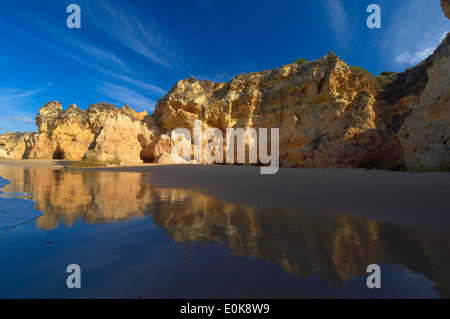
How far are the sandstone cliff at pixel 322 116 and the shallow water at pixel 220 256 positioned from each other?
9.03 metres

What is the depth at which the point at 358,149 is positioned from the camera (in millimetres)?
12539

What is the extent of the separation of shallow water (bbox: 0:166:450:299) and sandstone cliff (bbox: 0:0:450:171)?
903cm

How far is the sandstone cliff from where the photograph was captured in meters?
9.07

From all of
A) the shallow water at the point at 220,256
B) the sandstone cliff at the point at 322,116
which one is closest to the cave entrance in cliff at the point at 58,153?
the sandstone cliff at the point at 322,116

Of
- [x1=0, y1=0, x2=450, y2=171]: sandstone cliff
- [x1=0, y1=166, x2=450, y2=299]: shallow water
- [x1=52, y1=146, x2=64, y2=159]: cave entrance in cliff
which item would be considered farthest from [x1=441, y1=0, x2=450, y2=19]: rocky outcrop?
[x1=52, y1=146, x2=64, y2=159]: cave entrance in cliff

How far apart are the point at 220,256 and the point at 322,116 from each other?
646 inches

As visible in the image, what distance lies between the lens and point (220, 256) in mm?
1743

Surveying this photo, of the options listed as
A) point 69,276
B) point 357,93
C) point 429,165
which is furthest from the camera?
point 357,93

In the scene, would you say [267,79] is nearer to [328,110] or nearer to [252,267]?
[328,110]

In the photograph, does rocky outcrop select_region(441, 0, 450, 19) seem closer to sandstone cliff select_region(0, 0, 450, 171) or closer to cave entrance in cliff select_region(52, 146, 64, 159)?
sandstone cliff select_region(0, 0, 450, 171)

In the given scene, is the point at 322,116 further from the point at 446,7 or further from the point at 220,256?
the point at 220,256
